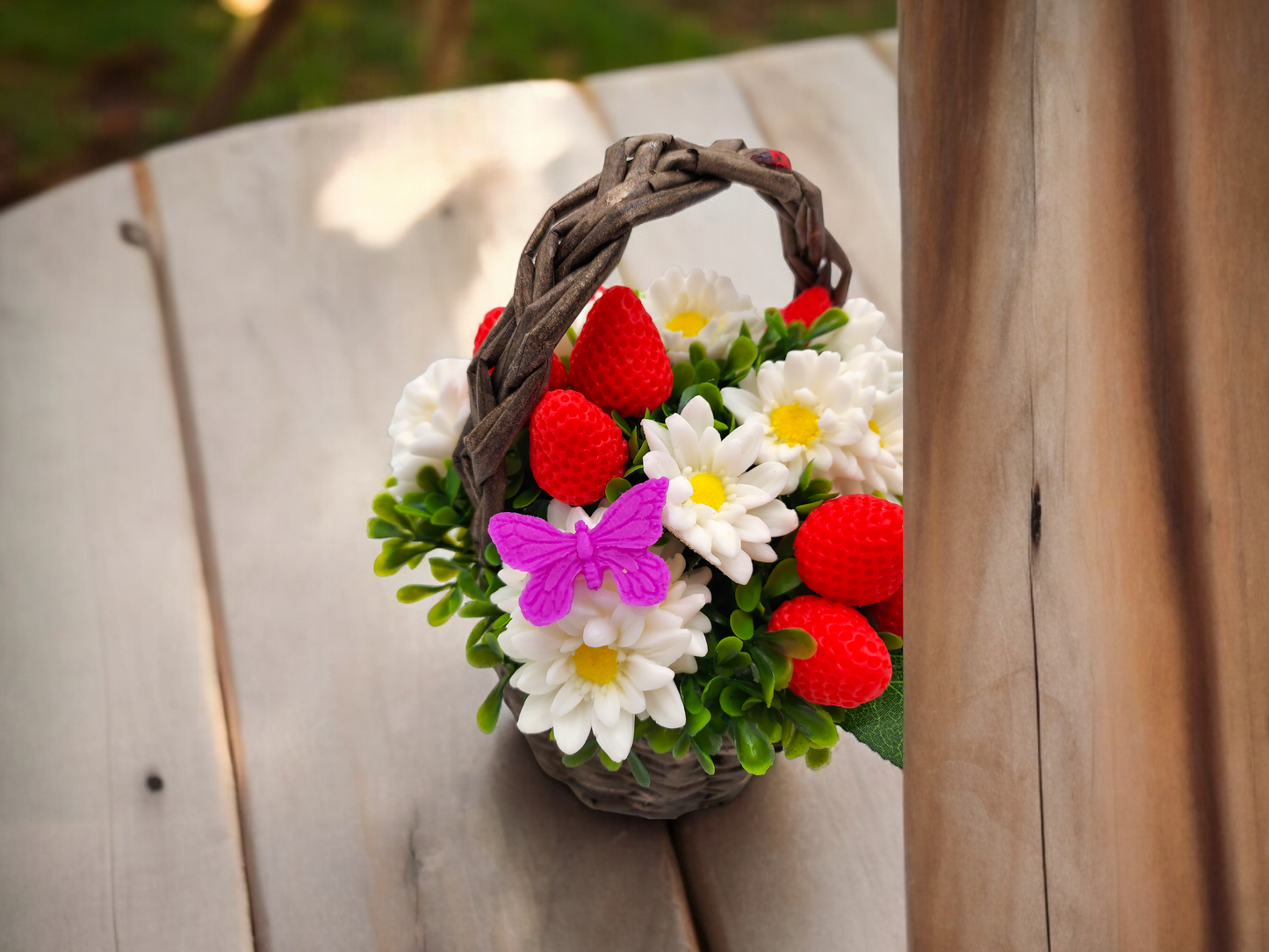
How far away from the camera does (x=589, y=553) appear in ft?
1.66

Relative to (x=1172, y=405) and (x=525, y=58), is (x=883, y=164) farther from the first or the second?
(x=525, y=58)

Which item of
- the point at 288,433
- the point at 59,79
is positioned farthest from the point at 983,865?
the point at 59,79

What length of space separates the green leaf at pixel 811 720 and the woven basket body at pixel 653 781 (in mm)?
42

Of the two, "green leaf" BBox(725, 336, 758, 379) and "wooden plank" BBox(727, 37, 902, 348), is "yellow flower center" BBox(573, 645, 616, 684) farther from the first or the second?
"wooden plank" BBox(727, 37, 902, 348)

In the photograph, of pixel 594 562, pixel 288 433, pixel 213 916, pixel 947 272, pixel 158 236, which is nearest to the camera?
pixel 947 272

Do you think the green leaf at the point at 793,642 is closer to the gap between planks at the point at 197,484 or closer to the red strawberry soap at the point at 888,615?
the red strawberry soap at the point at 888,615

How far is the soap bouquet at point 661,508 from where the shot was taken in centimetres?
51

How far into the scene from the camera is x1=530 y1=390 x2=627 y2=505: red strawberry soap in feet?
1.73

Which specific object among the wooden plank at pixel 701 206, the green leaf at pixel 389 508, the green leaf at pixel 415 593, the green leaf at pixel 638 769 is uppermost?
the wooden plank at pixel 701 206

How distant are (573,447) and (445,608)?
0.48ft

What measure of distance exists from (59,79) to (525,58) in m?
0.88

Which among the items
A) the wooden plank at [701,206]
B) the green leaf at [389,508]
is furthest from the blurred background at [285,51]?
the green leaf at [389,508]

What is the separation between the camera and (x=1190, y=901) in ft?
1.29

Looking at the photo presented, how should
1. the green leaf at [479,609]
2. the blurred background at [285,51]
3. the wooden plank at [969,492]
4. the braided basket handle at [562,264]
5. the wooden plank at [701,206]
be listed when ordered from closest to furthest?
the wooden plank at [969,492] → the braided basket handle at [562,264] → the green leaf at [479,609] → the wooden plank at [701,206] → the blurred background at [285,51]
